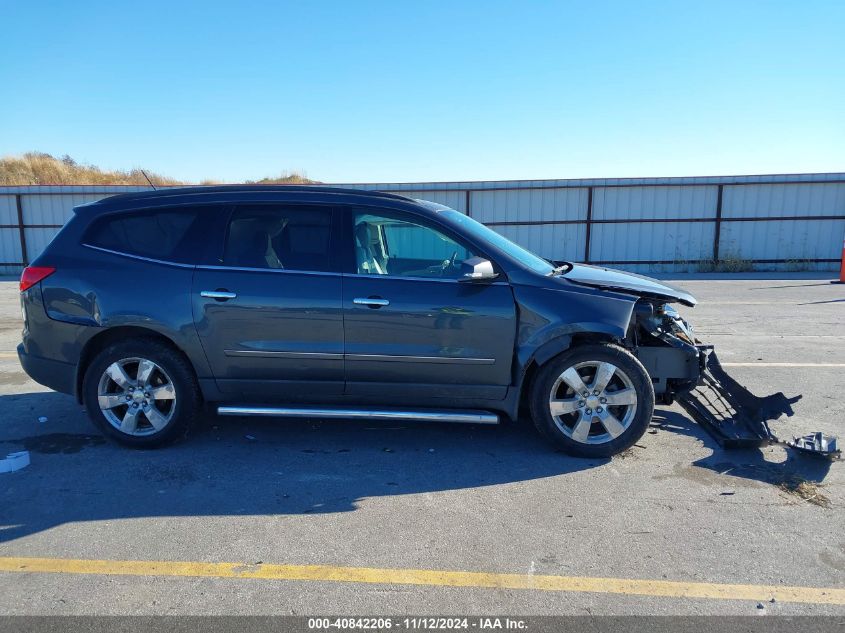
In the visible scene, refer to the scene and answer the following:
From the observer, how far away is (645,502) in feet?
11.5

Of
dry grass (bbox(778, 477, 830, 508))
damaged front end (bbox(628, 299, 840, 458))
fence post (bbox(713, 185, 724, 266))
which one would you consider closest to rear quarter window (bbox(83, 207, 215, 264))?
damaged front end (bbox(628, 299, 840, 458))

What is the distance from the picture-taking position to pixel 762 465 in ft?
13.0

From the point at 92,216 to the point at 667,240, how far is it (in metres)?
16.7

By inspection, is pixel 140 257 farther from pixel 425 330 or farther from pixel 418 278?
pixel 425 330

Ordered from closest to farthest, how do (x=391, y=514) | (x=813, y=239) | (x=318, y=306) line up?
1. (x=391, y=514)
2. (x=318, y=306)
3. (x=813, y=239)

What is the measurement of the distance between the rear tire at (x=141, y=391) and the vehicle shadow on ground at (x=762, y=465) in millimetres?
3688

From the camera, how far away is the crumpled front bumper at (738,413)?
4.08 meters

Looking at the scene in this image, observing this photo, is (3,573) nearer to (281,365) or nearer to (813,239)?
(281,365)

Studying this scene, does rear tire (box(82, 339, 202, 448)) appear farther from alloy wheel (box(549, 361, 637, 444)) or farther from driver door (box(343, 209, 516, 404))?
alloy wheel (box(549, 361, 637, 444))

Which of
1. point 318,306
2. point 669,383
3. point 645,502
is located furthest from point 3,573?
point 669,383

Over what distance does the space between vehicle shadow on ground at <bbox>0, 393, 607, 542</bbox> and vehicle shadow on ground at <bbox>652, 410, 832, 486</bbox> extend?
2.64 ft

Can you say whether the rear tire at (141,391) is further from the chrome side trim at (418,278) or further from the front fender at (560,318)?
the front fender at (560,318)

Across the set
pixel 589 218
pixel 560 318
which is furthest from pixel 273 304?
pixel 589 218

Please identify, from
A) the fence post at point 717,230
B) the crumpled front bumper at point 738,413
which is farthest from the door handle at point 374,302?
the fence post at point 717,230
